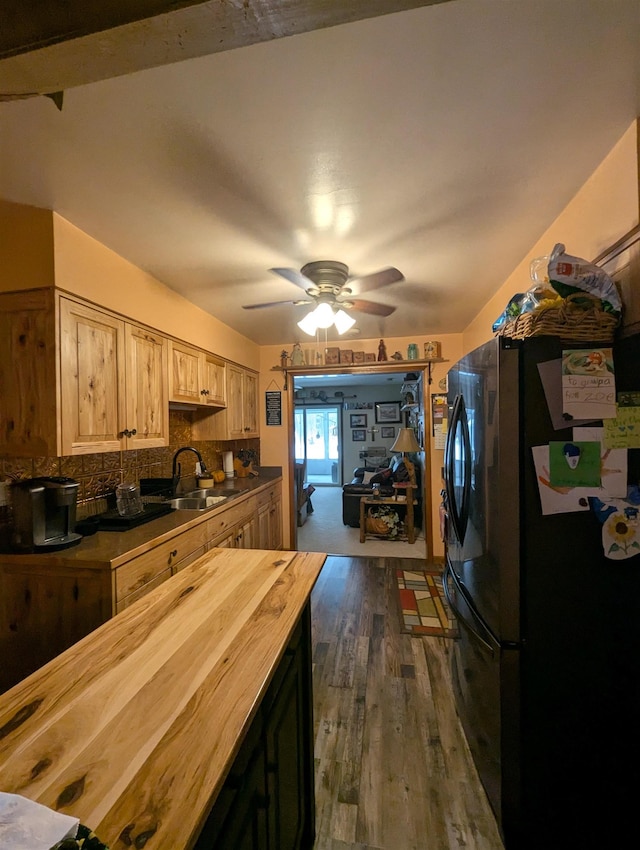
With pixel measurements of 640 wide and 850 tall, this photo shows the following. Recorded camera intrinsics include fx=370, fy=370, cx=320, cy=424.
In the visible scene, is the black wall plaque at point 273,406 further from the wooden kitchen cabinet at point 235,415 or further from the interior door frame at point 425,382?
the interior door frame at point 425,382

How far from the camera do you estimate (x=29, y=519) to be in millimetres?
1692

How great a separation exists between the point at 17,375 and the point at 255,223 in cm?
135

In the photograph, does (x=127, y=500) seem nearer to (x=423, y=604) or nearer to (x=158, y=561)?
(x=158, y=561)

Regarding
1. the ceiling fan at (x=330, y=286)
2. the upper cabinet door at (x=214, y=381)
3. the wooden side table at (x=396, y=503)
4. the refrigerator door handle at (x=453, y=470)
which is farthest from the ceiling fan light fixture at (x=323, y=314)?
the wooden side table at (x=396, y=503)

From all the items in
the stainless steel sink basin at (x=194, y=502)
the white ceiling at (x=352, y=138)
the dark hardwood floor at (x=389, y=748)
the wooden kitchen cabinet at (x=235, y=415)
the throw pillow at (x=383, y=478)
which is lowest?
the dark hardwood floor at (x=389, y=748)

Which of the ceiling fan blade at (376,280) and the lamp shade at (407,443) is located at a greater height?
the ceiling fan blade at (376,280)

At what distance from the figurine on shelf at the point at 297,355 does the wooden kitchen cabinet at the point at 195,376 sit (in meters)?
0.93

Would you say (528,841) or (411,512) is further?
(411,512)

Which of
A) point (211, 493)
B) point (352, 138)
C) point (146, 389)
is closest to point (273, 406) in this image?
point (211, 493)

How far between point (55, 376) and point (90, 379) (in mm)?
211

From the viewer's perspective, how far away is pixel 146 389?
2.40m

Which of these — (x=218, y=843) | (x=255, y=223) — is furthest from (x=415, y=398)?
(x=218, y=843)

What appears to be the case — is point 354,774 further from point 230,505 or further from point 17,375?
point 17,375

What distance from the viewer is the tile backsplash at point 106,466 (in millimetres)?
1962
